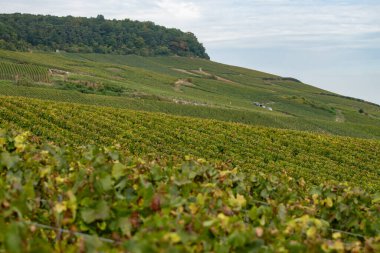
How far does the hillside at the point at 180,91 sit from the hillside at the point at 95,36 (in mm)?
9456

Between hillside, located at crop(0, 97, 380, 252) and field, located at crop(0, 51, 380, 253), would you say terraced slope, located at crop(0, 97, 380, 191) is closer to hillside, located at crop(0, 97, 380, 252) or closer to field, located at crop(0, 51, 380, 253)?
field, located at crop(0, 51, 380, 253)

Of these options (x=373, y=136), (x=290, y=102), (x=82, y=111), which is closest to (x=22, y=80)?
(x=82, y=111)

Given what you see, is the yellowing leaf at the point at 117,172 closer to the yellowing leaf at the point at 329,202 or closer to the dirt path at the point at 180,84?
the yellowing leaf at the point at 329,202

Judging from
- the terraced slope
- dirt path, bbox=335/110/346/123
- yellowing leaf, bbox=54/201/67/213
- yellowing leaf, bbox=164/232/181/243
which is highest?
yellowing leaf, bbox=164/232/181/243

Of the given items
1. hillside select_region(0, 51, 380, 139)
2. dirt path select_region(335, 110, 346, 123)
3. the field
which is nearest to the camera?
the field

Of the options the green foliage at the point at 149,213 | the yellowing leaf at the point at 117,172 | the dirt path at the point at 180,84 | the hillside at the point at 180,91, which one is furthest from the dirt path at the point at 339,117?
the yellowing leaf at the point at 117,172

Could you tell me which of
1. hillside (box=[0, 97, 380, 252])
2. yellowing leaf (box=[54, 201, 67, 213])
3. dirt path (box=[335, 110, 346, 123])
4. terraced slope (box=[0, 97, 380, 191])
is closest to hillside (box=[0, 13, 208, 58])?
dirt path (box=[335, 110, 346, 123])

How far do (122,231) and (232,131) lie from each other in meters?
29.3

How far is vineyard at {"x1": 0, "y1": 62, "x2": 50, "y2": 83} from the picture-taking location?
61344 millimetres

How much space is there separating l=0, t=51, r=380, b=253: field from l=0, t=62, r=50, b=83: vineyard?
407 mm

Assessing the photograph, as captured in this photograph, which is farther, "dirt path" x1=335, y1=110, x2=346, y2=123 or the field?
"dirt path" x1=335, y1=110, x2=346, y2=123

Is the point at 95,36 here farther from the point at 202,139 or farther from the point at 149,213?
the point at 149,213

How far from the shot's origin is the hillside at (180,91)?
54.9 meters

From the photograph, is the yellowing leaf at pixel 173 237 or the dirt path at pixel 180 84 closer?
the yellowing leaf at pixel 173 237
